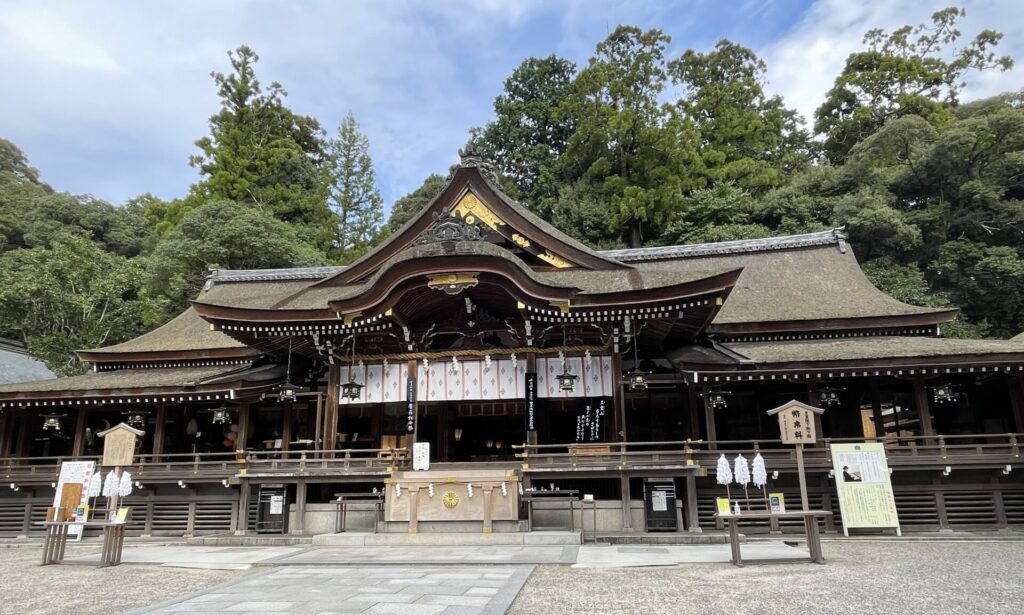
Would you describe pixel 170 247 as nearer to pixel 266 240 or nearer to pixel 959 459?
pixel 266 240

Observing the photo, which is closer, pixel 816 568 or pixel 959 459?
pixel 816 568

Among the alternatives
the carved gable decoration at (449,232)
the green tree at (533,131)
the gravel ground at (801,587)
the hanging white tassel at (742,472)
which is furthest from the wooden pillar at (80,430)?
the green tree at (533,131)

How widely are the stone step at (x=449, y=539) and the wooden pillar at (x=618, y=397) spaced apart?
278cm

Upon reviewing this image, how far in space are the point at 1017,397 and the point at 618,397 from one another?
8378mm

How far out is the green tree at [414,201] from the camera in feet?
136

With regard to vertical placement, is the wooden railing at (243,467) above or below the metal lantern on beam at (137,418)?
below

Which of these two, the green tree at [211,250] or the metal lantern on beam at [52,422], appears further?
the green tree at [211,250]

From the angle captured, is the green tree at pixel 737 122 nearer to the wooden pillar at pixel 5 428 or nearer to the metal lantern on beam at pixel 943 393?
the metal lantern on beam at pixel 943 393

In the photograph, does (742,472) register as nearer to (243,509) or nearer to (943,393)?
(943,393)

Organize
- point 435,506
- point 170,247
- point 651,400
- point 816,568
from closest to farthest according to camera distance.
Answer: point 816,568, point 435,506, point 651,400, point 170,247

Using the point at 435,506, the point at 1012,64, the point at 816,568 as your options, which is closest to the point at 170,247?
the point at 435,506

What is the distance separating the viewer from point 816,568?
740 centimetres

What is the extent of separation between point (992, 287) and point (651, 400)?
20.1m

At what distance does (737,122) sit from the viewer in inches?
1412
